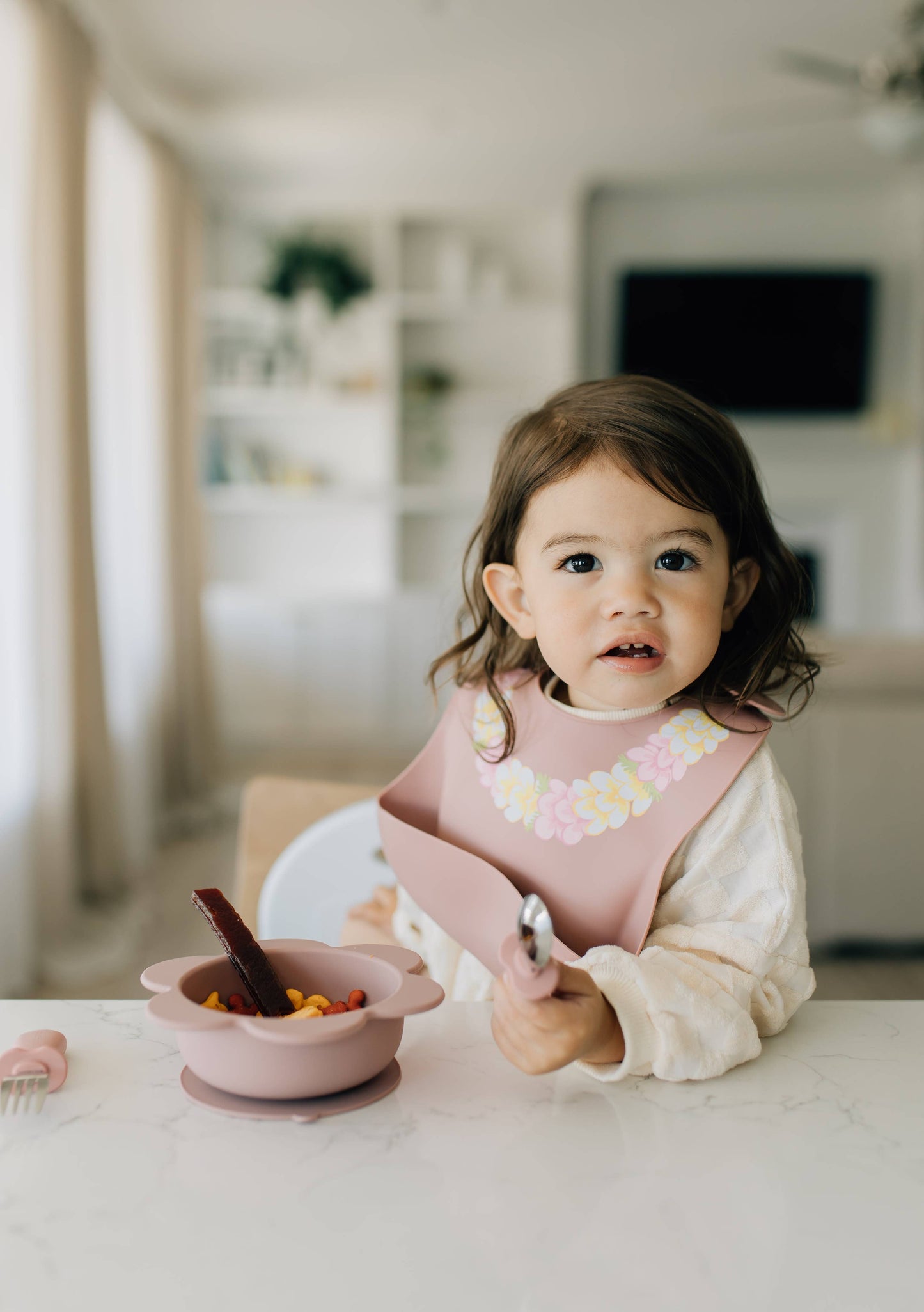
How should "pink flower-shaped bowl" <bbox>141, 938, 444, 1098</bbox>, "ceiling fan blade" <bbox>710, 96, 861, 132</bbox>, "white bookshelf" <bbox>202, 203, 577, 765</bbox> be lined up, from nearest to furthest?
"pink flower-shaped bowl" <bbox>141, 938, 444, 1098</bbox>, "ceiling fan blade" <bbox>710, 96, 861, 132</bbox>, "white bookshelf" <bbox>202, 203, 577, 765</bbox>

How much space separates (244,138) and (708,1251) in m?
4.92

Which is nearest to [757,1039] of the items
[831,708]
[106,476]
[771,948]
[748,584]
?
[771,948]

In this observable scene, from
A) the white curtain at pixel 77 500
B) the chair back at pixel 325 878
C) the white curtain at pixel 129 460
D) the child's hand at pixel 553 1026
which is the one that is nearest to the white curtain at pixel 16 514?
the white curtain at pixel 77 500

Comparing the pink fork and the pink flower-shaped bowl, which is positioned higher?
the pink flower-shaped bowl

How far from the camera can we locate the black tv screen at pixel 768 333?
546 centimetres

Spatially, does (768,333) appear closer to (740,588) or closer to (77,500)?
(77,500)

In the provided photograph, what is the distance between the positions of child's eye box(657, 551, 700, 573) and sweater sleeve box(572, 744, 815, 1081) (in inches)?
5.5

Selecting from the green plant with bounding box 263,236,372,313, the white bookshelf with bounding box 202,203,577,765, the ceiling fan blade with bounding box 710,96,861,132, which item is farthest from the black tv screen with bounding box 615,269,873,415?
the green plant with bounding box 263,236,372,313

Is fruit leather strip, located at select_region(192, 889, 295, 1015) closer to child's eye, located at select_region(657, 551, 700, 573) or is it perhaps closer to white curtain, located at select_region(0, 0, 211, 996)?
child's eye, located at select_region(657, 551, 700, 573)

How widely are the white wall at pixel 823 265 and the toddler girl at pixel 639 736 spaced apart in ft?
16.4

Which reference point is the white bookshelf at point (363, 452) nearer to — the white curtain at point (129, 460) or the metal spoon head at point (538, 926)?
the white curtain at point (129, 460)

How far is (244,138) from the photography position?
4.58 meters

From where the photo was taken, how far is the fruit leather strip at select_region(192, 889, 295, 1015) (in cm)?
61

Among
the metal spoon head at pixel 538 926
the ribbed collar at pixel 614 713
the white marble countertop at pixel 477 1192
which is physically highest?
the ribbed collar at pixel 614 713
